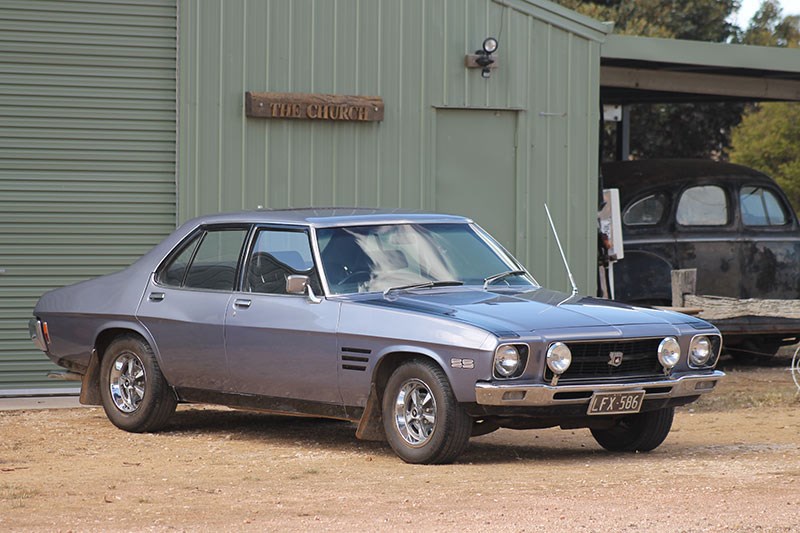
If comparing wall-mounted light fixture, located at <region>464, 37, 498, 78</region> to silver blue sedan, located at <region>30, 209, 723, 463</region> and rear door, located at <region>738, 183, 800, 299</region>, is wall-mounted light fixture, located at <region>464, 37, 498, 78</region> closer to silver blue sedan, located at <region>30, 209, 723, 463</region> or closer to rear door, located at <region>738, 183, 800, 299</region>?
rear door, located at <region>738, 183, 800, 299</region>

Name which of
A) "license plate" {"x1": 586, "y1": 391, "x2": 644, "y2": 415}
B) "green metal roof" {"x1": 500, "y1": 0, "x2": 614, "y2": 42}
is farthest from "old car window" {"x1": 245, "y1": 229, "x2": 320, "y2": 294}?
"green metal roof" {"x1": 500, "y1": 0, "x2": 614, "y2": 42}

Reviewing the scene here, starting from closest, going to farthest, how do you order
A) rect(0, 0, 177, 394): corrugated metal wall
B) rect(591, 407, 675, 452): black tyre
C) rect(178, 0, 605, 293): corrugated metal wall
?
1. rect(591, 407, 675, 452): black tyre
2. rect(0, 0, 177, 394): corrugated metal wall
3. rect(178, 0, 605, 293): corrugated metal wall

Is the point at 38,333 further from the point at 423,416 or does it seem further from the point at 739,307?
the point at 739,307

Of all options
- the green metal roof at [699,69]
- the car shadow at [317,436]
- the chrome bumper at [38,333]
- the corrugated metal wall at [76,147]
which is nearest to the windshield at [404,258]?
the car shadow at [317,436]

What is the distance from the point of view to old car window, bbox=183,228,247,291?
32.9 ft

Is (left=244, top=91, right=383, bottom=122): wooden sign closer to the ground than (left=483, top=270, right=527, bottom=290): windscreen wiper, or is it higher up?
higher up

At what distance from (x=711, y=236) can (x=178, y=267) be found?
800cm

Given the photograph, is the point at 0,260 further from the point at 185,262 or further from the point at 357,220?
the point at 357,220

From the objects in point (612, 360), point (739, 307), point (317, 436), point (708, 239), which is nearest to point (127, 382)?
point (317, 436)

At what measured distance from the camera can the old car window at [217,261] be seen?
10.0 metres

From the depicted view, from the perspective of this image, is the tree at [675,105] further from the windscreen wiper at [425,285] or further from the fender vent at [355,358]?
the fender vent at [355,358]

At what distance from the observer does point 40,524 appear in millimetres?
6867

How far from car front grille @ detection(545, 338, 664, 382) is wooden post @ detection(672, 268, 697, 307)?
670cm

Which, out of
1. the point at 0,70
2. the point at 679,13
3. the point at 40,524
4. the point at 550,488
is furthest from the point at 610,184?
the point at 679,13
